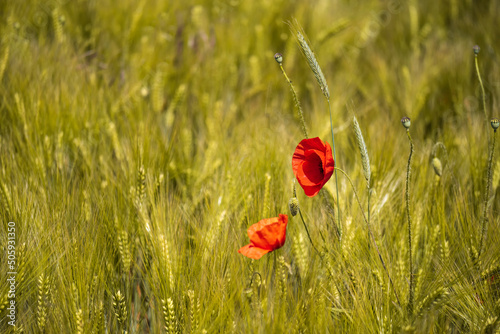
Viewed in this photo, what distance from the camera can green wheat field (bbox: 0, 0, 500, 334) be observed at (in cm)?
74

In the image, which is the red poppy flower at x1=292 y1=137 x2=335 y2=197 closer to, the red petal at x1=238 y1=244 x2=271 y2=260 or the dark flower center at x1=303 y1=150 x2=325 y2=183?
the dark flower center at x1=303 y1=150 x2=325 y2=183

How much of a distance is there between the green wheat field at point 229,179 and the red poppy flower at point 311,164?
37 mm

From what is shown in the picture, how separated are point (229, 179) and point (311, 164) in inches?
11.8

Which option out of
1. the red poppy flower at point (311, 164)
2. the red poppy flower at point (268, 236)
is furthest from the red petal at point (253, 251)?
the red poppy flower at point (311, 164)

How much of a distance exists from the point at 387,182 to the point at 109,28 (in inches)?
52.8

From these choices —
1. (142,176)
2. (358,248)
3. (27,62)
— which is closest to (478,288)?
(358,248)

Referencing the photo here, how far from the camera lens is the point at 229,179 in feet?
3.29

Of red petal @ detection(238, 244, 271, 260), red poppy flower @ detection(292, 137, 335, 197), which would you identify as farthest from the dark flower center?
red petal @ detection(238, 244, 271, 260)

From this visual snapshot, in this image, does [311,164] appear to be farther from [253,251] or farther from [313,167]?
[253,251]

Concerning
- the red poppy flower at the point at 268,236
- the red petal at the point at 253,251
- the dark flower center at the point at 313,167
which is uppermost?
the dark flower center at the point at 313,167

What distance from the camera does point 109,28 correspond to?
5.66ft

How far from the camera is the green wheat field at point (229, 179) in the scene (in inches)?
29.0

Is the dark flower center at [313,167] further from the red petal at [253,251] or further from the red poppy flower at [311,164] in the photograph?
the red petal at [253,251]

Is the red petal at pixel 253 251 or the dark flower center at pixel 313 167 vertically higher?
the dark flower center at pixel 313 167
